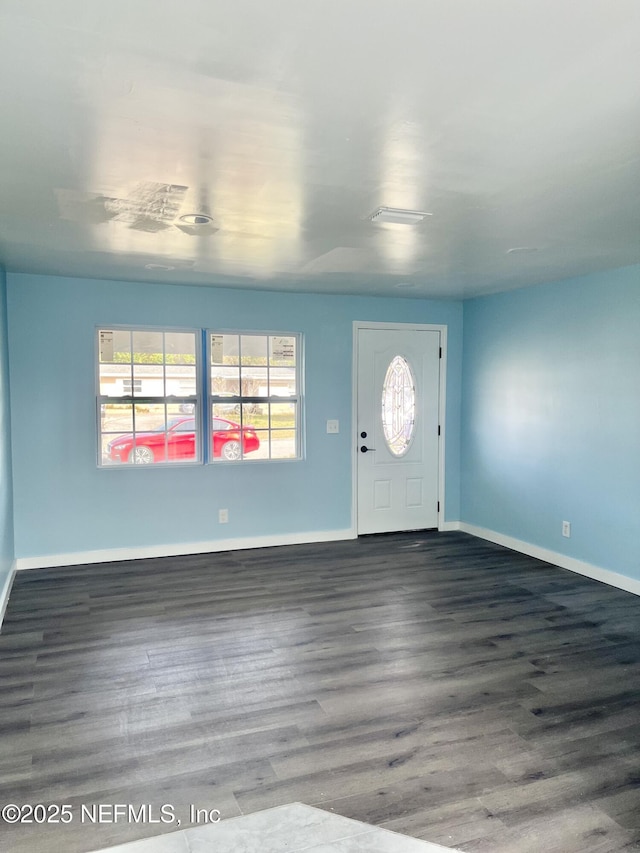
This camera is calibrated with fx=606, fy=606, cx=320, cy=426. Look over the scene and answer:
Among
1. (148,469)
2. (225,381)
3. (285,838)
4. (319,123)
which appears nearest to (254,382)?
(225,381)

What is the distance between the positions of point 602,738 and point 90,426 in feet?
13.8

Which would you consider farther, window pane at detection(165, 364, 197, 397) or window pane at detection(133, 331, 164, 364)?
window pane at detection(165, 364, 197, 397)

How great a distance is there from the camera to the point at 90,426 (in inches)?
199

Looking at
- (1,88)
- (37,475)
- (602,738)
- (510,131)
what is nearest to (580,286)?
(510,131)

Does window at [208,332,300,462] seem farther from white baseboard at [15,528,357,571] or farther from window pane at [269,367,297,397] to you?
white baseboard at [15,528,357,571]

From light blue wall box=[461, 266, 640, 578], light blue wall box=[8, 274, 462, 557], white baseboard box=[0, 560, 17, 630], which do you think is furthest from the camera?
light blue wall box=[8, 274, 462, 557]

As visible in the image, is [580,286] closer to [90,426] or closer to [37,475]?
[90,426]

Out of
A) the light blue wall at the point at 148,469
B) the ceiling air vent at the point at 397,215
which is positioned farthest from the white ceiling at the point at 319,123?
the light blue wall at the point at 148,469

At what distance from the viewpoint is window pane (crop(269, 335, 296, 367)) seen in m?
5.68

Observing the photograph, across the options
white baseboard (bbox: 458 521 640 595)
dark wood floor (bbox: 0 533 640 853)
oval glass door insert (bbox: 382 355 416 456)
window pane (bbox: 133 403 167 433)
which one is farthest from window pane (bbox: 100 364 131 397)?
white baseboard (bbox: 458 521 640 595)

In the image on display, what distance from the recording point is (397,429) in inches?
242

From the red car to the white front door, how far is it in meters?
1.19

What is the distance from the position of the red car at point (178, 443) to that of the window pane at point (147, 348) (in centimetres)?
56

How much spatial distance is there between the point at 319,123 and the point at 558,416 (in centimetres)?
376
